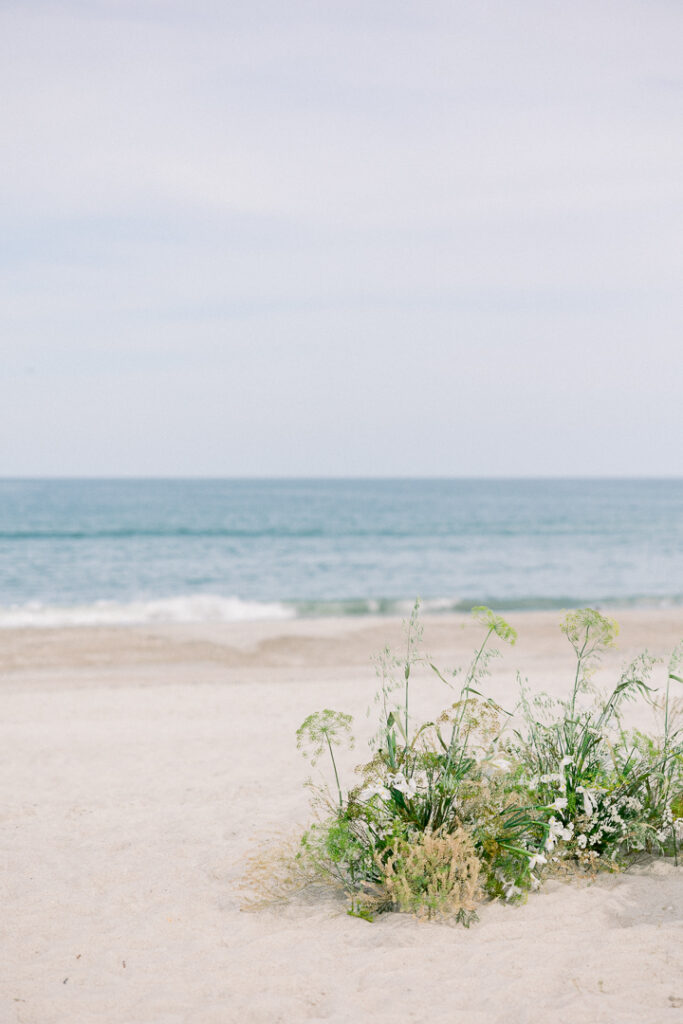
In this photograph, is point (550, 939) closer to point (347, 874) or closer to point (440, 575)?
point (347, 874)

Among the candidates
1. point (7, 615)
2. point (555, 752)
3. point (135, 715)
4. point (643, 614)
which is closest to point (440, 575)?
point (643, 614)

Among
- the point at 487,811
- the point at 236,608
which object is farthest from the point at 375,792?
the point at 236,608

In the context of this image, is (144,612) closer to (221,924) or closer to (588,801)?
(221,924)

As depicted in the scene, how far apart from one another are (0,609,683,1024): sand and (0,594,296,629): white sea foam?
37.7ft

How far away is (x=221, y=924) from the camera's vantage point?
4402 millimetres

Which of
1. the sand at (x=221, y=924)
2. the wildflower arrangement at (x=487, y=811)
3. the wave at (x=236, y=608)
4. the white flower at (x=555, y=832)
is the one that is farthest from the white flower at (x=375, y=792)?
the wave at (x=236, y=608)

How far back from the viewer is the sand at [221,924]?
11.4 feet

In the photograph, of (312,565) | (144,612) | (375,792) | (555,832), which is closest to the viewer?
(375,792)

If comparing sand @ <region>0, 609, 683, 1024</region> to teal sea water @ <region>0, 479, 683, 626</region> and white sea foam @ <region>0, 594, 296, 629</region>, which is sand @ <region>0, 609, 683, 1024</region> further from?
teal sea water @ <region>0, 479, 683, 626</region>

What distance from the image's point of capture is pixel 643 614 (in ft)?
68.3

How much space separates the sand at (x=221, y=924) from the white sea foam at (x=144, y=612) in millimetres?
11482

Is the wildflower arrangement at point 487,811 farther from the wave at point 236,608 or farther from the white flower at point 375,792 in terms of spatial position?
the wave at point 236,608

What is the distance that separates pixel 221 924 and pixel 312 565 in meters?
29.7

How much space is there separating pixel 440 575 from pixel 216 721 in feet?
73.1
